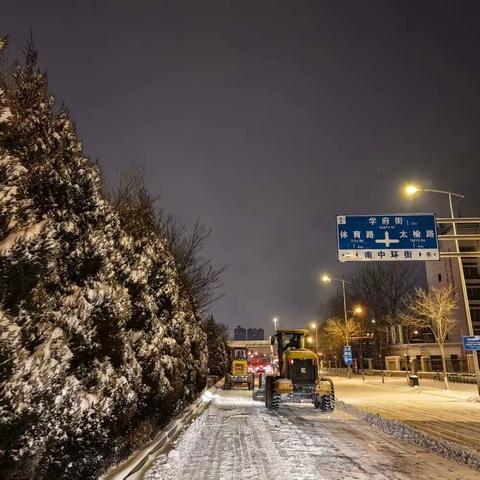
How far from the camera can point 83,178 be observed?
7.25 metres

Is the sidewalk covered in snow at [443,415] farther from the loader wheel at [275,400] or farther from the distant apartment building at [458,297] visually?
the distant apartment building at [458,297]

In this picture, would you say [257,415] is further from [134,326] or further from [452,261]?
[452,261]

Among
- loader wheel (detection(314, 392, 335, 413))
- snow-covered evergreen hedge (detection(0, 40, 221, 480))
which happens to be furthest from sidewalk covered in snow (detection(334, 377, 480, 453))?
snow-covered evergreen hedge (detection(0, 40, 221, 480))

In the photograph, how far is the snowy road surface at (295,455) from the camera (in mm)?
8445

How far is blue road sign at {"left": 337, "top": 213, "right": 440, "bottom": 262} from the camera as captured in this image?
2138 cm

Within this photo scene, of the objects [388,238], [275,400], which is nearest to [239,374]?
[275,400]

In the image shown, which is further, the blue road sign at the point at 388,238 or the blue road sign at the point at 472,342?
the blue road sign at the point at 472,342

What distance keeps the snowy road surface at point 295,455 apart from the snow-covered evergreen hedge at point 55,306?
1487mm

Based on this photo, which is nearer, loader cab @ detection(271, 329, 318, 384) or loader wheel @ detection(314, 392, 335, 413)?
loader wheel @ detection(314, 392, 335, 413)

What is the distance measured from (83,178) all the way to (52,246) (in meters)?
2.30

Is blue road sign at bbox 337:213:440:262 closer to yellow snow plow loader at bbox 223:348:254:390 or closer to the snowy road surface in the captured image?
the snowy road surface

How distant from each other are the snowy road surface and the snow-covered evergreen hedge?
1.49 metres

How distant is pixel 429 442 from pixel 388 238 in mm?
11518

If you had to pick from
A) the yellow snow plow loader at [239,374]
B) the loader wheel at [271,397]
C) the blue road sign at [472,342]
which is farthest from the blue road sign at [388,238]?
the yellow snow plow loader at [239,374]
